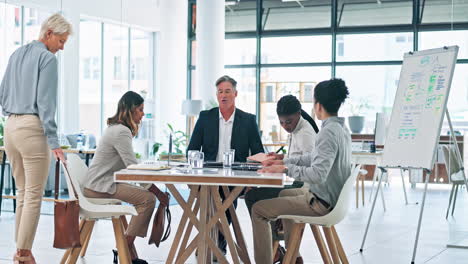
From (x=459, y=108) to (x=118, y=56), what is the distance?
7.44 m

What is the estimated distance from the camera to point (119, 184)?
455cm

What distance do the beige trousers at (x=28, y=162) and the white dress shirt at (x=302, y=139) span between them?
1.76 meters

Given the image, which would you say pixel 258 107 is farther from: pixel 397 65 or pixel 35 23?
pixel 35 23

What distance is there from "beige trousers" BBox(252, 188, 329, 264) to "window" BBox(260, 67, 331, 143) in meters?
10.2

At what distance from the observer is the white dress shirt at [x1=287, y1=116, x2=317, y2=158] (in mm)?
4746

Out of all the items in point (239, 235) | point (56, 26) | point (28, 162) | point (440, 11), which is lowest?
point (239, 235)

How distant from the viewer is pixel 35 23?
11.9 meters

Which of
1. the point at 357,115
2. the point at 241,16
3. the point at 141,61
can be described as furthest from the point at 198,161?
the point at 141,61

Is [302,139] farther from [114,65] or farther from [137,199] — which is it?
[114,65]

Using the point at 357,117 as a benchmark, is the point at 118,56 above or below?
above

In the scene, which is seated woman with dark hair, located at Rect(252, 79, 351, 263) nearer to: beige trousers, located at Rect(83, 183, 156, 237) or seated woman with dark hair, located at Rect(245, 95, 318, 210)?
seated woman with dark hair, located at Rect(245, 95, 318, 210)

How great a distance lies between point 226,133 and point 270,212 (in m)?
1.31

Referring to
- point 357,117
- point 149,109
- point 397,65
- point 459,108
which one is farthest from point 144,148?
point 459,108

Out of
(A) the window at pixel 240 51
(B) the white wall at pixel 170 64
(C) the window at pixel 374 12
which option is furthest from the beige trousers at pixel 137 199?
(A) the window at pixel 240 51
